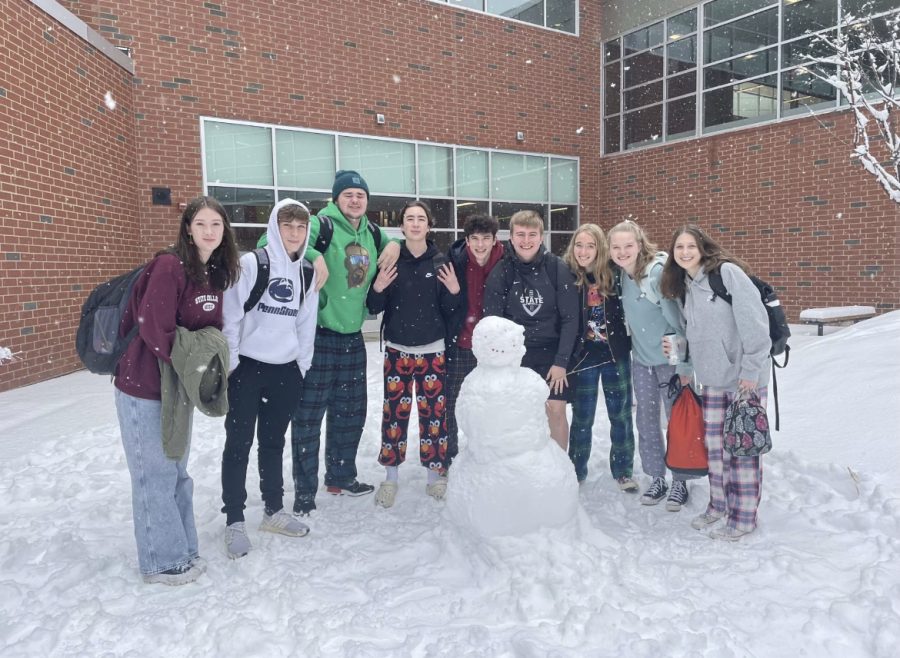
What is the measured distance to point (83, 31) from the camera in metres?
8.13

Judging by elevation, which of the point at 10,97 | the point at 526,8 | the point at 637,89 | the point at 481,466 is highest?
the point at 526,8

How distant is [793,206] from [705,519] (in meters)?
9.55

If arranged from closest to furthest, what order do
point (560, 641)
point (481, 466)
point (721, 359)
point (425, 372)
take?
point (560, 641)
point (481, 466)
point (721, 359)
point (425, 372)

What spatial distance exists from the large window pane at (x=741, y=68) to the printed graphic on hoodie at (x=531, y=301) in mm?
10539

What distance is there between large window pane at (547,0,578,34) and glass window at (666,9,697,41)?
6.80 feet

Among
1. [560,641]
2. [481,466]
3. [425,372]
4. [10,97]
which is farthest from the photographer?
[10,97]

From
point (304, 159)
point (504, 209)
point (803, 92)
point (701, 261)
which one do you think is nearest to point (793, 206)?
point (803, 92)

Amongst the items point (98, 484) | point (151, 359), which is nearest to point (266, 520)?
point (151, 359)

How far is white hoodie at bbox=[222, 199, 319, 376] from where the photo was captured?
3352mm

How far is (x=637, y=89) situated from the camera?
45.2 ft

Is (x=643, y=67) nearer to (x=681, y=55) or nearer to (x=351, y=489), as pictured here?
(x=681, y=55)

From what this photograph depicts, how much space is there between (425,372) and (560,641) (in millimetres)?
2038

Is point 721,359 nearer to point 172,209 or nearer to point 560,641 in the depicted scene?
point 560,641

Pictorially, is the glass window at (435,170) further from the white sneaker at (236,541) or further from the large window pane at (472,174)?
the white sneaker at (236,541)
